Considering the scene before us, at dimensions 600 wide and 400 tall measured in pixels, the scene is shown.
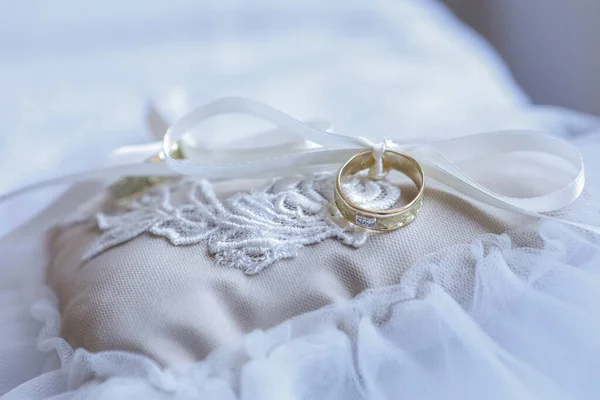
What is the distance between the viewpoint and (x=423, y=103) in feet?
2.89

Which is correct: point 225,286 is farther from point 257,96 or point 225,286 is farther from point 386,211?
point 257,96

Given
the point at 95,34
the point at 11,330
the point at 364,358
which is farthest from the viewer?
the point at 95,34

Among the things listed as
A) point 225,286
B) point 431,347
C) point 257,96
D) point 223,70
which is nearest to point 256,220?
point 225,286

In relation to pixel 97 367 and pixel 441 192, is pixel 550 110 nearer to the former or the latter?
pixel 441 192

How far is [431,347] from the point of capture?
1.48 ft

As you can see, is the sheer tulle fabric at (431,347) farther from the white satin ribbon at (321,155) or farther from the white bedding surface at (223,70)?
the white bedding surface at (223,70)

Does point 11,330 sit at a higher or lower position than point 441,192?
lower

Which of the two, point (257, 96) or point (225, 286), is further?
point (257, 96)

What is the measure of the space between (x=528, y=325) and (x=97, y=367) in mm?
314

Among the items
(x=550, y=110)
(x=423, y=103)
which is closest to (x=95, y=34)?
(x=423, y=103)

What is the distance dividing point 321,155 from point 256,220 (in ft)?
0.27

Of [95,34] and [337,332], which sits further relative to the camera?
[95,34]

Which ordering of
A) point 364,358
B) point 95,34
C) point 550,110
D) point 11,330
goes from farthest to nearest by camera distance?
1. point 95,34
2. point 550,110
3. point 11,330
4. point 364,358

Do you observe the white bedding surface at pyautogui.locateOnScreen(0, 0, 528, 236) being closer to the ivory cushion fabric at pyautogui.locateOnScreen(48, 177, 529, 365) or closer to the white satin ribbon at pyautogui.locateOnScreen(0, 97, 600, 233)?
the white satin ribbon at pyautogui.locateOnScreen(0, 97, 600, 233)
